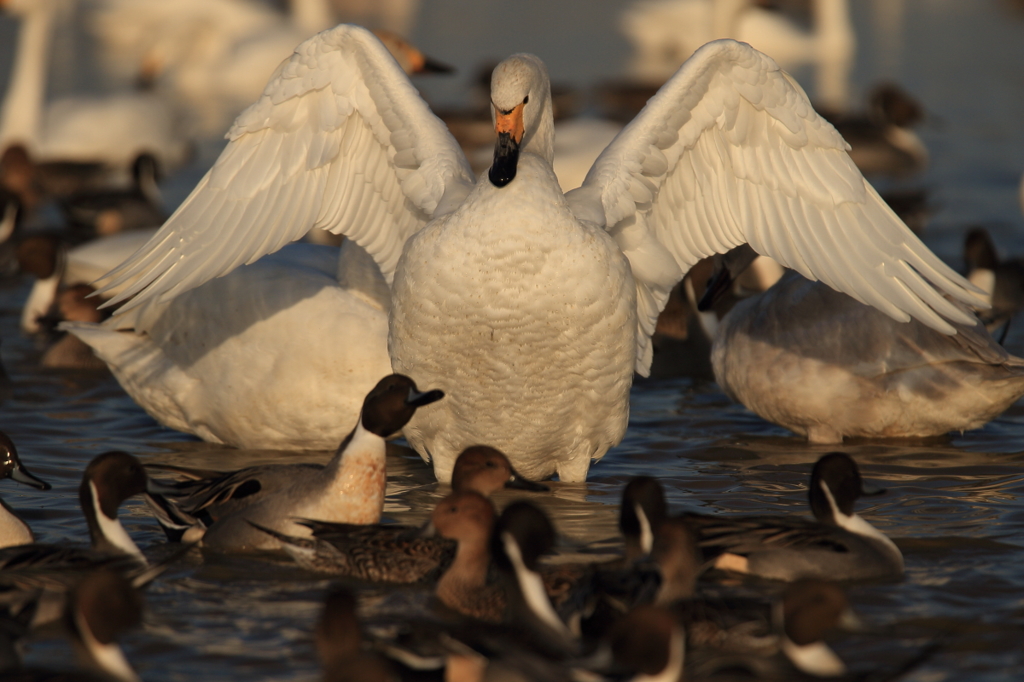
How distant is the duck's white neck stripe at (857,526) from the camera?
6164 mm

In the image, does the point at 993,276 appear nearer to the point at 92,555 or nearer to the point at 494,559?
the point at 494,559

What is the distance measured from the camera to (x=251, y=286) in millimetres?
8227

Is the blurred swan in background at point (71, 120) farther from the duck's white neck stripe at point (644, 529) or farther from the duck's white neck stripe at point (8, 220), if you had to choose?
the duck's white neck stripe at point (644, 529)

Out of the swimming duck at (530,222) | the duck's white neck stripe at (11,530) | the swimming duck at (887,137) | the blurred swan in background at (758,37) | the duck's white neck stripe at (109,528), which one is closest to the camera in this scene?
the duck's white neck stripe at (109,528)

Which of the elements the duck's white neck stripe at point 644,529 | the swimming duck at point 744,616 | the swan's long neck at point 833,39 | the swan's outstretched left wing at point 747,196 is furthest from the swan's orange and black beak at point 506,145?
the swan's long neck at point 833,39

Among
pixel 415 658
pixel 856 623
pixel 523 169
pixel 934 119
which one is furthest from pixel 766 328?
pixel 934 119

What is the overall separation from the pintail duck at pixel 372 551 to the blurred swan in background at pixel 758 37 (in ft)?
61.3

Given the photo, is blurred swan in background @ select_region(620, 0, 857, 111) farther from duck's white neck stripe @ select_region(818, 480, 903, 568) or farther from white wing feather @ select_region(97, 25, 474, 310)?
duck's white neck stripe @ select_region(818, 480, 903, 568)


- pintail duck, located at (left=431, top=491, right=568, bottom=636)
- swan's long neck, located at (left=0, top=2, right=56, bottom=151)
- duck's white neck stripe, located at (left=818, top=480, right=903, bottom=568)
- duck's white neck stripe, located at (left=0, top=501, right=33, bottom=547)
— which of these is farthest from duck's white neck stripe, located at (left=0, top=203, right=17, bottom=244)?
duck's white neck stripe, located at (left=818, top=480, right=903, bottom=568)

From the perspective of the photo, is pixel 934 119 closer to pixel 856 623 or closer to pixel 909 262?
pixel 909 262

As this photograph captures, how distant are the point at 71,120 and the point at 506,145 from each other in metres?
12.8

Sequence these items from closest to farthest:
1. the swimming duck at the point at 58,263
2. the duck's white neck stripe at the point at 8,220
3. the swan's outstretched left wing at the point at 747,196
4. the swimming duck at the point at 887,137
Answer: the swan's outstretched left wing at the point at 747,196
the swimming duck at the point at 58,263
the duck's white neck stripe at the point at 8,220
the swimming duck at the point at 887,137

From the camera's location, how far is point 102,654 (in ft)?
15.7

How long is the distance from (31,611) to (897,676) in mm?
3151
